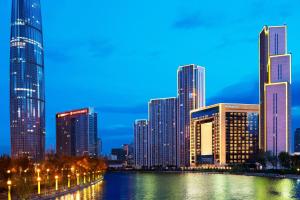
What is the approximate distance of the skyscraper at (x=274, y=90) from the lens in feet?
492

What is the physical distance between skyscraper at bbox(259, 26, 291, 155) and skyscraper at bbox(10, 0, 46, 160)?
8658 centimetres

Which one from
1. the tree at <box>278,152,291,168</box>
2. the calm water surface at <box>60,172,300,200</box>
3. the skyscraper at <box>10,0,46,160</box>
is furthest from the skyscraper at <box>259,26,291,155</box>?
the skyscraper at <box>10,0,46,160</box>

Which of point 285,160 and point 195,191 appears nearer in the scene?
point 195,191

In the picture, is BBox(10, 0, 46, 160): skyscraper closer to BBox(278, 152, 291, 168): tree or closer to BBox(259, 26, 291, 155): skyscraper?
BBox(259, 26, 291, 155): skyscraper

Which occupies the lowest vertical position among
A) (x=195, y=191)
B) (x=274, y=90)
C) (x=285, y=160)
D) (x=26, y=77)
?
(x=285, y=160)

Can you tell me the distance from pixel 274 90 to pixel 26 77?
305 feet

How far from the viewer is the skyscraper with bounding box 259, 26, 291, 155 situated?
492 ft

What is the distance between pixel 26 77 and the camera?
182125mm

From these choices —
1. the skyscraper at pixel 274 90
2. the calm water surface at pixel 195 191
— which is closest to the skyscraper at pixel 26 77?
the skyscraper at pixel 274 90

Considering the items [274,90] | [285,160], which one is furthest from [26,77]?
[285,160]

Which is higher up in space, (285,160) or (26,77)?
(26,77)

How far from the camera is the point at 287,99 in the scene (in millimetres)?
150000

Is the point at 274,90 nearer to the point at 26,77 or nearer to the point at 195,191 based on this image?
the point at 26,77

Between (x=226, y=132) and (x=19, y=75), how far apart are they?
287ft
